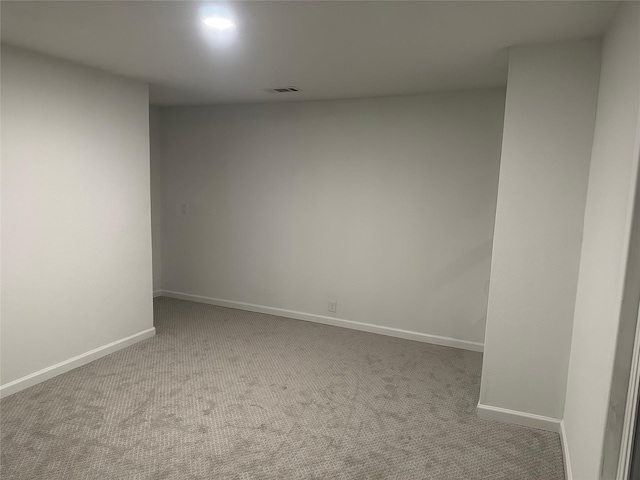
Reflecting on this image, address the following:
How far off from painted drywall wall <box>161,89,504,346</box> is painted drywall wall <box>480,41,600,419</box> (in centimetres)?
122

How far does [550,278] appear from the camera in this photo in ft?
8.42

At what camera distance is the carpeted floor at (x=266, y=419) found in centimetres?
228

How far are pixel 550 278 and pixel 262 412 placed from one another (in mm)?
1963

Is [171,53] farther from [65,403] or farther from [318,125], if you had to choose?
[65,403]

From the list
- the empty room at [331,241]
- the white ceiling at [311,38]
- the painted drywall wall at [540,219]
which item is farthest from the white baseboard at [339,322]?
the white ceiling at [311,38]

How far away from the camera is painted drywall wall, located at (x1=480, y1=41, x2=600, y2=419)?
2.43 metres

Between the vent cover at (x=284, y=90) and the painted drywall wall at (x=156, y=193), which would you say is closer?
the vent cover at (x=284, y=90)

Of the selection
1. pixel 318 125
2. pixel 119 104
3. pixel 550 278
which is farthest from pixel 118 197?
pixel 550 278

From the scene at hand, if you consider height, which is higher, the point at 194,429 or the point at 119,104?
the point at 119,104

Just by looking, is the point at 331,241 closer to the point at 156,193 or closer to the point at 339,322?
the point at 339,322

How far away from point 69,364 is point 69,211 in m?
1.17

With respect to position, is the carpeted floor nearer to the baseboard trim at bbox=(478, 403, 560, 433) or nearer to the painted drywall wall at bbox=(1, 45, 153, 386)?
the baseboard trim at bbox=(478, 403, 560, 433)

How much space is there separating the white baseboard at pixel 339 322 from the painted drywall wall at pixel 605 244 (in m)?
1.60

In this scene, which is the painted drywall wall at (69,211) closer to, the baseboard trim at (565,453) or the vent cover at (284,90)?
the vent cover at (284,90)
